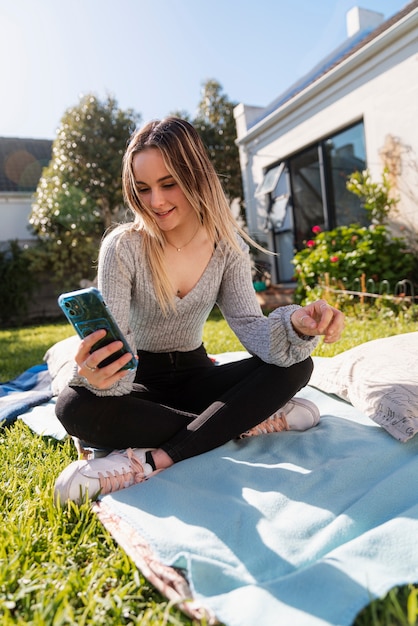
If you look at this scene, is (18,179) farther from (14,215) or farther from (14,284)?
(14,284)

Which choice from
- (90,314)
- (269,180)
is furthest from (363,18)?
(90,314)

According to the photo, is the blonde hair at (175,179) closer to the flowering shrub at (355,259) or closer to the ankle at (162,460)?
the ankle at (162,460)

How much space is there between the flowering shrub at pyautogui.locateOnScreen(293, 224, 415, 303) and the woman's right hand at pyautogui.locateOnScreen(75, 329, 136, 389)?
4513 millimetres

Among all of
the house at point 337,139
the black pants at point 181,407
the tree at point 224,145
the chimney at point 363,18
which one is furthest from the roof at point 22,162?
the black pants at point 181,407

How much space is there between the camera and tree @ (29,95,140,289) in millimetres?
9984

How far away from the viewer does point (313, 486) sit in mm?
1479

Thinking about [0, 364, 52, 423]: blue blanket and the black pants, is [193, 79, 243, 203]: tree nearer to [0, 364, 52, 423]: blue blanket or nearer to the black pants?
[0, 364, 52, 423]: blue blanket

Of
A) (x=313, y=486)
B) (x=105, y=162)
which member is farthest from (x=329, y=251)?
(x=105, y=162)

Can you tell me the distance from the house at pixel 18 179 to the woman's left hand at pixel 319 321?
11529 millimetres

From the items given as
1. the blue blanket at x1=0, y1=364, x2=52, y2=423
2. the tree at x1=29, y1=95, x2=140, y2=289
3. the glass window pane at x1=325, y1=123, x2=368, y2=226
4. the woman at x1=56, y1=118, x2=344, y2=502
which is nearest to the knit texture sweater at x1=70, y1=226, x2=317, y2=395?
the woman at x1=56, y1=118, x2=344, y2=502

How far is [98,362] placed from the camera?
1388 millimetres

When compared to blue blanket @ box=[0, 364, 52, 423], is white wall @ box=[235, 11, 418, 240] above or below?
above

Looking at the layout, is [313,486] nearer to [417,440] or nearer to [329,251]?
[417,440]

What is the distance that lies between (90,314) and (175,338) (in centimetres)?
71
